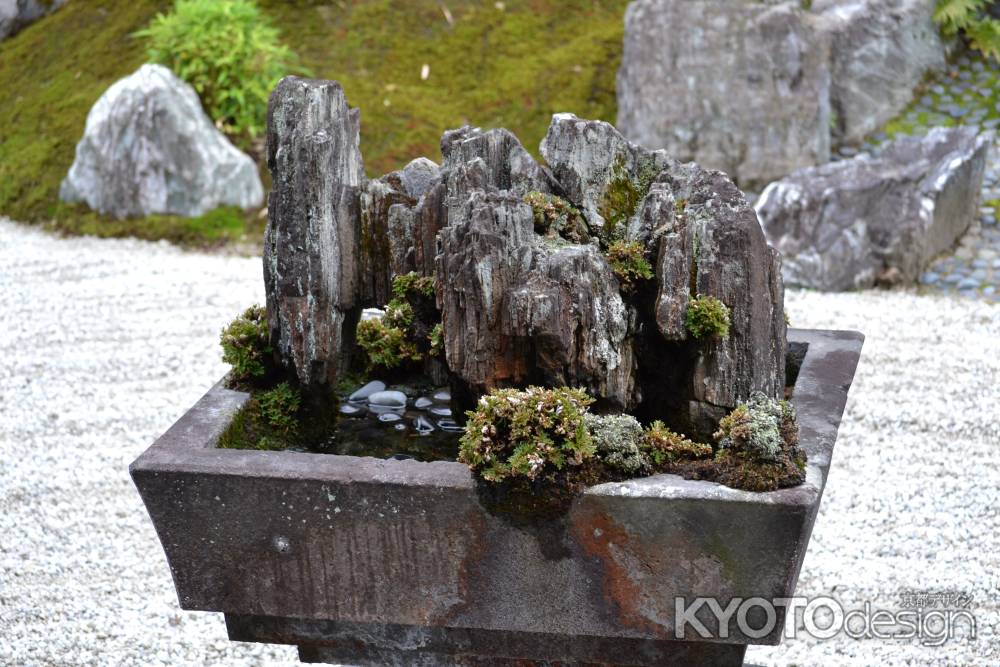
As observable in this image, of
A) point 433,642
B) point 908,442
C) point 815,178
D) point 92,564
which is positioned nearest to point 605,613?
point 433,642

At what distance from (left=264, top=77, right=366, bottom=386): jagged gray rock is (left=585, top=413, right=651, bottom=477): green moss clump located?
48.0 inches

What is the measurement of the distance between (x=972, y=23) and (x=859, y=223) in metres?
4.22

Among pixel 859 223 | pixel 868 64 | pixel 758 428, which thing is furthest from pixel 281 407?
pixel 868 64

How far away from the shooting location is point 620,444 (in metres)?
3.76

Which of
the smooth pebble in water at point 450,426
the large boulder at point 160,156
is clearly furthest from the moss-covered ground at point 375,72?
the smooth pebble in water at point 450,426

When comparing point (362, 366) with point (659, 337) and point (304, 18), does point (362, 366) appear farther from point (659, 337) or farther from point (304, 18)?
point (304, 18)

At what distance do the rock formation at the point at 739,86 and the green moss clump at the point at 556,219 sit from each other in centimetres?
746

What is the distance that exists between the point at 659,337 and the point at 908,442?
12.8 feet

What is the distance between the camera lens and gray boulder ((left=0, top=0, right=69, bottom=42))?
14805mm

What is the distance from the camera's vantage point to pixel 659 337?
4.32 meters

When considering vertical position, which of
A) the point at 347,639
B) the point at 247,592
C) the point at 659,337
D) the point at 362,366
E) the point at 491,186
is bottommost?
the point at 347,639

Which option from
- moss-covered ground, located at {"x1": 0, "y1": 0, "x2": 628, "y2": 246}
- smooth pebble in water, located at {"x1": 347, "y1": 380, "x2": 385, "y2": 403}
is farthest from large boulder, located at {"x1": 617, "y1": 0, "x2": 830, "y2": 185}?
smooth pebble in water, located at {"x1": 347, "y1": 380, "x2": 385, "y2": 403}

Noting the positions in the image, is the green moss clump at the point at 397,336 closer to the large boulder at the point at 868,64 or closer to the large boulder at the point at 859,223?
the large boulder at the point at 859,223

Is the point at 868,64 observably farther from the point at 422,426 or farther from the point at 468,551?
the point at 468,551
